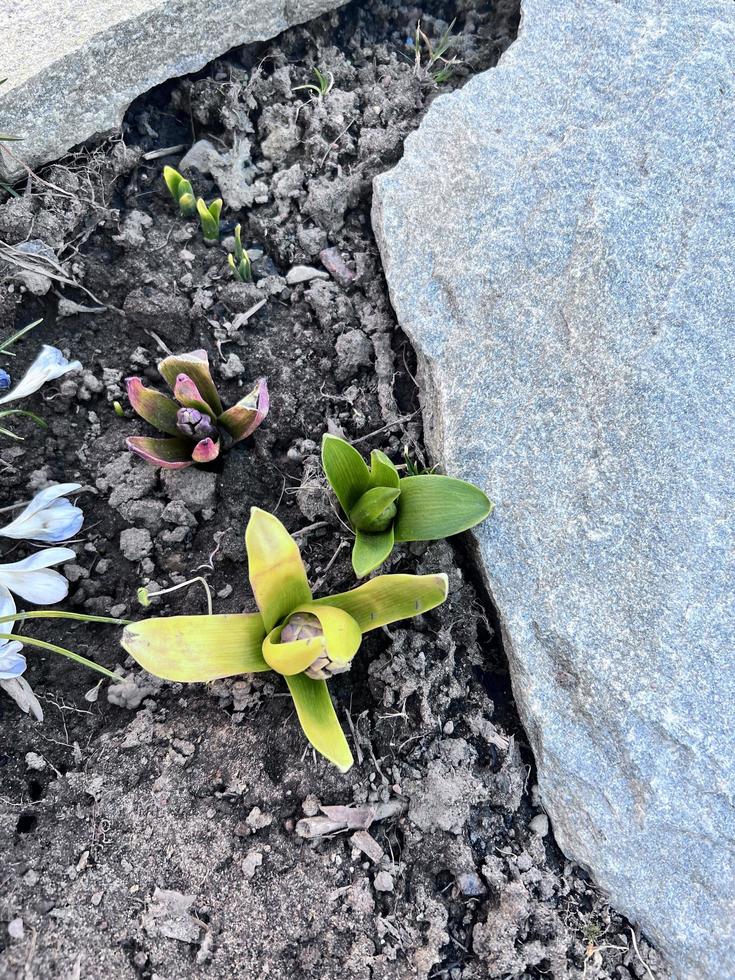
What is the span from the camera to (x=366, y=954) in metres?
1.36

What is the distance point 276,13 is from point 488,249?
1.03 meters

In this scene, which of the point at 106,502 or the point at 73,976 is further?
the point at 106,502

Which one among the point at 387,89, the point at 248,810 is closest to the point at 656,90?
the point at 387,89

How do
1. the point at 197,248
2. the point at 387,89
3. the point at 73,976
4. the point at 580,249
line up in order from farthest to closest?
the point at 387,89, the point at 197,248, the point at 580,249, the point at 73,976

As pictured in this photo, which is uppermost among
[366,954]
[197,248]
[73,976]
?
[197,248]

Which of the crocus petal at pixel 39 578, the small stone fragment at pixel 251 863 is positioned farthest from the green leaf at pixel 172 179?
the small stone fragment at pixel 251 863

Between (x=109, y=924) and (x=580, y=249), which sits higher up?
(x=580, y=249)

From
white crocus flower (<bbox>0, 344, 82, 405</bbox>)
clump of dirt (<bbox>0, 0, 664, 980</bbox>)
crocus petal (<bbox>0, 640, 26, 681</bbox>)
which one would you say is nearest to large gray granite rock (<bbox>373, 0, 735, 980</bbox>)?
clump of dirt (<bbox>0, 0, 664, 980</bbox>)

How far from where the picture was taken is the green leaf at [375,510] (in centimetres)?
150

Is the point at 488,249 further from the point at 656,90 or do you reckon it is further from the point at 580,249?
the point at 656,90

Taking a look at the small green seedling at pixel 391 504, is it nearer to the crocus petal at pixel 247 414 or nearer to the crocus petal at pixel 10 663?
the crocus petal at pixel 247 414

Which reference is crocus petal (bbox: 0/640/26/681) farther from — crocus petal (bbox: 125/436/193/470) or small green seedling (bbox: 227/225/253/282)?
small green seedling (bbox: 227/225/253/282)

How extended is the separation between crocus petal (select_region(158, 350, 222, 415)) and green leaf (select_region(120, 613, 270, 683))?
1.80 ft

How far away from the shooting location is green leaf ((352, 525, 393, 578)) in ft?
4.89
